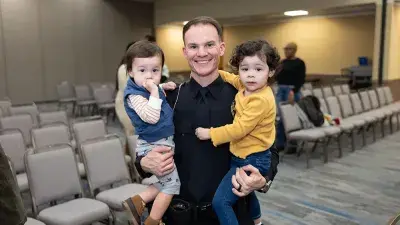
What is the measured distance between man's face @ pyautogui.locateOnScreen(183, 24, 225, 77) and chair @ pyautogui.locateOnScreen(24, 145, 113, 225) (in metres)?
1.90

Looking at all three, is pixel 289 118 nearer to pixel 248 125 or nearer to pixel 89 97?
pixel 248 125

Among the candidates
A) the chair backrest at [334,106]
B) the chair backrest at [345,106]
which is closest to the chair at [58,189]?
the chair backrest at [334,106]

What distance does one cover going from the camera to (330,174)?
5430 mm

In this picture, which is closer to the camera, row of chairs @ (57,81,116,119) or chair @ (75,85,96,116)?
row of chairs @ (57,81,116,119)

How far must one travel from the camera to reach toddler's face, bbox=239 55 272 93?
157cm

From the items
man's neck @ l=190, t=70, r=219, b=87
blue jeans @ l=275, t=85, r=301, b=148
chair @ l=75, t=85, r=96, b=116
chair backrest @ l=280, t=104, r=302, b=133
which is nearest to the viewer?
man's neck @ l=190, t=70, r=219, b=87

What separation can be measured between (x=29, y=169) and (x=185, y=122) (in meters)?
2.04

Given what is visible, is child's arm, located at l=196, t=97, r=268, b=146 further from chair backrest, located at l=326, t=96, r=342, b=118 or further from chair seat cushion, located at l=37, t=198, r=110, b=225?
chair backrest, located at l=326, t=96, r=342, b=118

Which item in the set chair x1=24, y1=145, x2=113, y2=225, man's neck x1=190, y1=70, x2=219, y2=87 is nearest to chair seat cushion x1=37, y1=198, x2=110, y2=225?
chair x1=24, y1=145, x2=113, y2=225

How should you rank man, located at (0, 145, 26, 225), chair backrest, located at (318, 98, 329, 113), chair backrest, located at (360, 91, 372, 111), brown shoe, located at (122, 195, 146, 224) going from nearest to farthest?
man, located at (0, 145, 26, 225)
brown shoe, located at (122, 195, 146, 224)
chair backrest, located at (318, 98, 329, 113)
chair backrest, located at (360, 91, 372, 111)

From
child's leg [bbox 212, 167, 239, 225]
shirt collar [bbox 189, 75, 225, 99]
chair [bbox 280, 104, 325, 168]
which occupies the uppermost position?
shirt collar [bbox 189, 75, 225, 99]

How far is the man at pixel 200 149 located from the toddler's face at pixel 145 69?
0.44 feet

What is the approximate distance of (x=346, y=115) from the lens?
740cm

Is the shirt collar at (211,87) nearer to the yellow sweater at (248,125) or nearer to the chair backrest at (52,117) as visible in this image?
the yellow sweater at (248,125)
